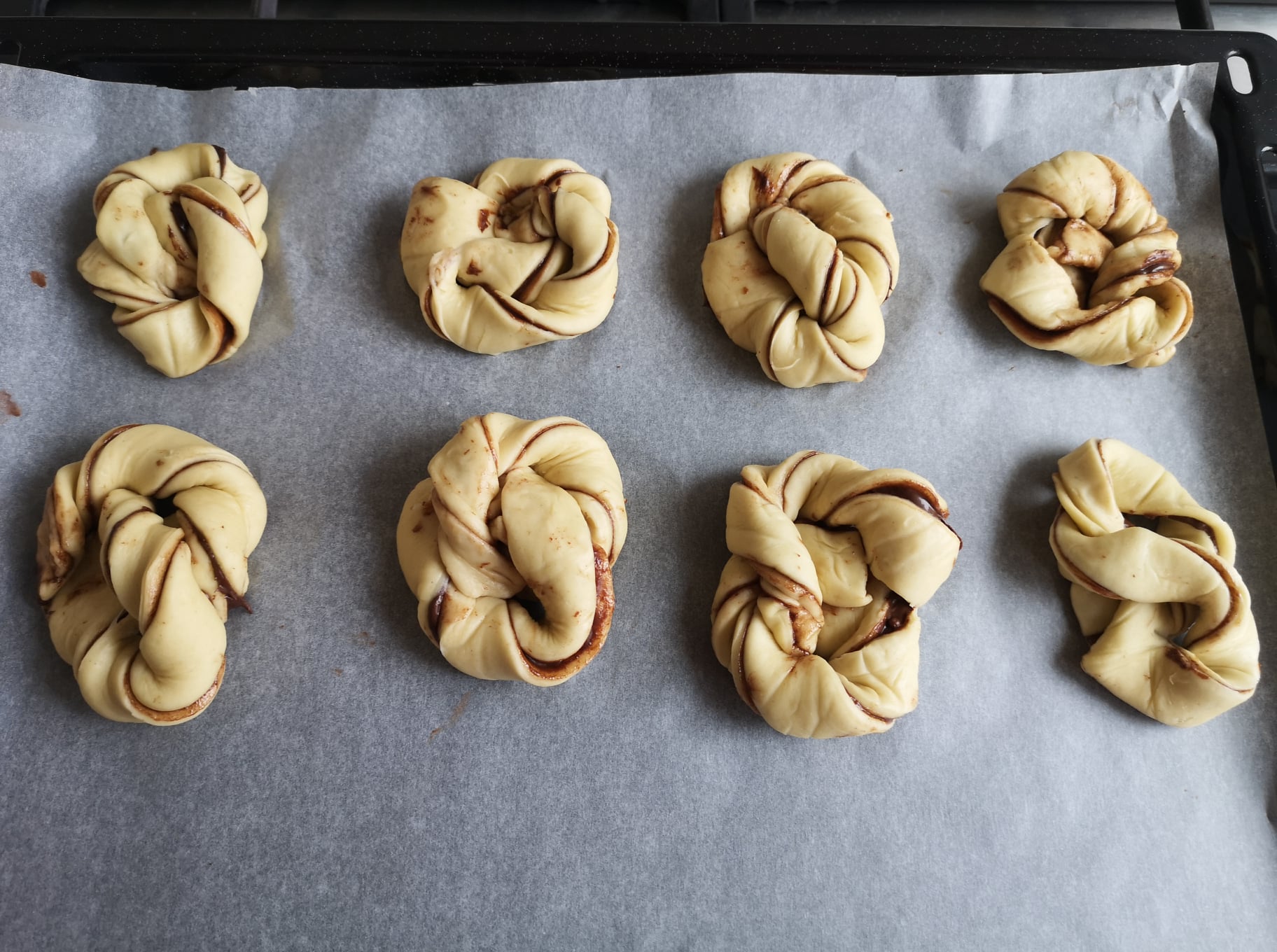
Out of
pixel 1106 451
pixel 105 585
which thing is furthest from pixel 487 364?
pixel 1106 451

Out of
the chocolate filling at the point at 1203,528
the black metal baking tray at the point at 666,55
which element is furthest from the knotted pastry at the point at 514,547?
the chocolate filling at the point at 1203,528

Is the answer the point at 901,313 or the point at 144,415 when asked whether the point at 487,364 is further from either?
the point at 901,313

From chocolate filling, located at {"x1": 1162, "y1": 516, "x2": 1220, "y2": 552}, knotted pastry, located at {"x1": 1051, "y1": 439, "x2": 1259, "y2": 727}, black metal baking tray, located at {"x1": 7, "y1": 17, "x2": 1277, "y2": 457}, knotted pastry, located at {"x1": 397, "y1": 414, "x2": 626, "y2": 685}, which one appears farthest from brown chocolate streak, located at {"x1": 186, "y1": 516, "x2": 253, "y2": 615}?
chocolate filling, located at {"x1": 1162, "y1": 516, "x2": 1220, "y2": 552}

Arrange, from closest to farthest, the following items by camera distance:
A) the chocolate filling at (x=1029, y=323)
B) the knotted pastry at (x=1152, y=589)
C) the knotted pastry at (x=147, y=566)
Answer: the knotted pastry at (x=147, y=566) < the knotted pastry at (x=1152, y=589) < the chocolate filling at (x=1029, y=323)

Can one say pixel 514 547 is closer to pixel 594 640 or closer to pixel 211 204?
pixel 594 640

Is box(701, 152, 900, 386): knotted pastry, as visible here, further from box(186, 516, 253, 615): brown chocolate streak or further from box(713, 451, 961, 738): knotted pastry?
box(186, 516, 253, 615): brown chocolate streak

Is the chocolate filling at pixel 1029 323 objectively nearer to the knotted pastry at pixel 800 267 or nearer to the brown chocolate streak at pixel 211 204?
the knotted pastry at pixel 800 267

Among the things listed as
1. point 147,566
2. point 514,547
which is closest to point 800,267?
point 514,547
